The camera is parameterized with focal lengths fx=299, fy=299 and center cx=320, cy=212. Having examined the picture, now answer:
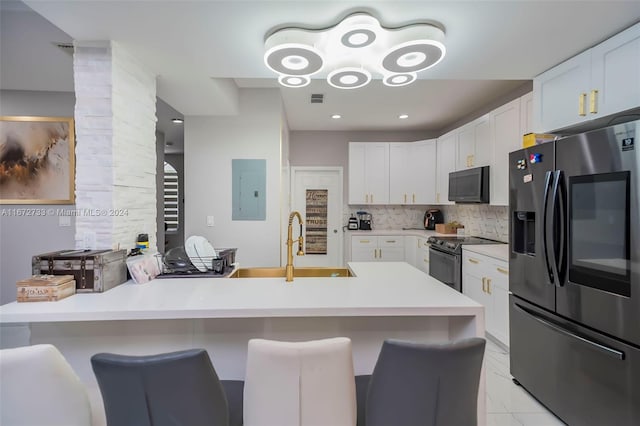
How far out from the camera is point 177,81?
2518 mm

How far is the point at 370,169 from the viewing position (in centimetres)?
509

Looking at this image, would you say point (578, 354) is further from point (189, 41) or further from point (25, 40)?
point (25, 40)

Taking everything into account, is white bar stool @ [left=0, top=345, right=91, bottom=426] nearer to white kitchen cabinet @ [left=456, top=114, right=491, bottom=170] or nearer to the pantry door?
white kitchen cabinet @ [left=456, top=114, right=491, bottom=170]

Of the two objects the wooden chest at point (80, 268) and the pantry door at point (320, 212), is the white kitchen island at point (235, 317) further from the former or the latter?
the pantry door at point (320, 212)

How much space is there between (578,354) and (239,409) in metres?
1.88

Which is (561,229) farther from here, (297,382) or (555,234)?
(297,382)

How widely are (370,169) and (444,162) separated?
3.83 feet

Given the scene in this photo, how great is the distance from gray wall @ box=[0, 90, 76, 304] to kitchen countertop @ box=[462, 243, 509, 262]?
4463 mm

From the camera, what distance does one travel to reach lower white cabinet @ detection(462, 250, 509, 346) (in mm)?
2670

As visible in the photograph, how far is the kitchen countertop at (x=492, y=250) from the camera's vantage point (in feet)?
9.05

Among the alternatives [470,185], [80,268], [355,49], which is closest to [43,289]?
[80,268]

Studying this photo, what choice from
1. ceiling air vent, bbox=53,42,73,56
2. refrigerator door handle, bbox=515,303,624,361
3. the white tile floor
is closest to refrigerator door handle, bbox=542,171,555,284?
refrigerator door handle, bbox=515,303,624,361

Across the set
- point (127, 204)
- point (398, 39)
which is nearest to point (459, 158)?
point (398, 39)

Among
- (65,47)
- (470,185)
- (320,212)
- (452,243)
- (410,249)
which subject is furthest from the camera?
(320,212)
